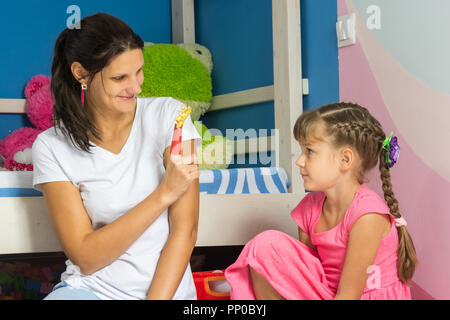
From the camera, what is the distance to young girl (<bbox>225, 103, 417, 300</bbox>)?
1.12 meters

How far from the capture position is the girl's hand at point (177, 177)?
3.36ft

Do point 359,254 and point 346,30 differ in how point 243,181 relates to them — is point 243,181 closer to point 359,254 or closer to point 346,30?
point 346,30

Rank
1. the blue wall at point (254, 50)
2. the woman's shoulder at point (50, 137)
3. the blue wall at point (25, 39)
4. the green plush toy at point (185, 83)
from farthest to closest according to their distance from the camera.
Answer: the blue wall at point (25, 39)
the green plush toy at point (185, 83)
the blue wall at point (254, 50)
the woman's shoulder at point (50, 137)

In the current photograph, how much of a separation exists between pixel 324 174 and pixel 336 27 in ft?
2.35

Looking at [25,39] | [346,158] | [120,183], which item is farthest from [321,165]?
Result: [25,39]

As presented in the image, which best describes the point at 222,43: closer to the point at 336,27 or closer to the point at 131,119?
Answer: the point at 336,27

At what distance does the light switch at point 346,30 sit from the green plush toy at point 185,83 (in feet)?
2.16

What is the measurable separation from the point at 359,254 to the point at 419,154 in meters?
0.44

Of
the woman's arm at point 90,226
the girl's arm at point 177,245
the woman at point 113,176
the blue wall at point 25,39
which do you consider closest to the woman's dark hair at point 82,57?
the woman at point 113,176

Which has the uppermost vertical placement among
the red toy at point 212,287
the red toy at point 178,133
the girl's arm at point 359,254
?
the red toy at point 178,133

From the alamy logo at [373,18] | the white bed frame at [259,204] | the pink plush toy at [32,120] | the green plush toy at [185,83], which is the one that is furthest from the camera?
the green plush toy at [185,83]

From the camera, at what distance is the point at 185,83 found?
90.0 inches

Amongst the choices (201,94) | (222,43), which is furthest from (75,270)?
(222,43)

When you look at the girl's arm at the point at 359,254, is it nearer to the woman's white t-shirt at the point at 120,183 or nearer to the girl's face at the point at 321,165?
the girl's face at the point at 321,165
